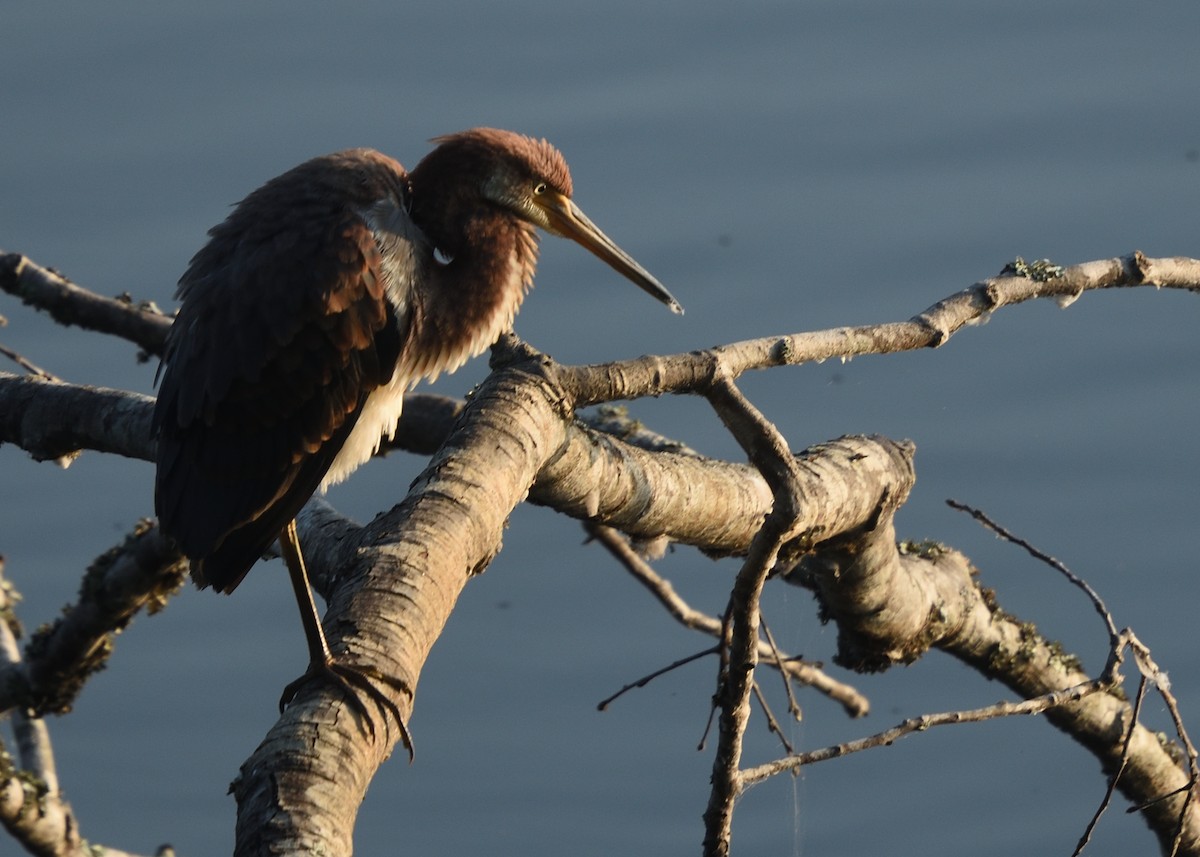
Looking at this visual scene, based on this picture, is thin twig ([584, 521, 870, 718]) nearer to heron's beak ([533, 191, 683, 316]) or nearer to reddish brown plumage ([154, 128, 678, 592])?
heron's beak ([533, 191, 683, 316])

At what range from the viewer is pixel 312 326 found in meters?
2.76

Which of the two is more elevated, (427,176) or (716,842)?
(427,176)

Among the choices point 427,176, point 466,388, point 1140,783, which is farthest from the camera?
point 466,388

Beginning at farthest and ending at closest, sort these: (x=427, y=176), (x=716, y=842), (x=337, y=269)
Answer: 1. (x=427, y=176)
2. (x=337, y=269)
3. (x=716, y=842)

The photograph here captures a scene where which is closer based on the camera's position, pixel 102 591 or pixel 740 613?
pixel 740 613

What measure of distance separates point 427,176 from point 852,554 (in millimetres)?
1139

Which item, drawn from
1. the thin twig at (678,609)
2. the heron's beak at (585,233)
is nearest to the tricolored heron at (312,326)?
the heron's beak at (585,233)

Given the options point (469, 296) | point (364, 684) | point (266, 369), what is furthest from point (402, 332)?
point (364, 684)

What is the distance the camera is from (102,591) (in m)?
3.64

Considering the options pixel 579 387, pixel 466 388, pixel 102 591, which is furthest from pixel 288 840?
pixel 466 388

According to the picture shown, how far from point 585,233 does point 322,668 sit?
1519 millimetres

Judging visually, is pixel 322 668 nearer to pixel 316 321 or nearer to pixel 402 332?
pixel 316 321

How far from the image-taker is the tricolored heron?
8.82 ft

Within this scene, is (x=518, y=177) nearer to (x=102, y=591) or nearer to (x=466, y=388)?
(x=102, y=591)
